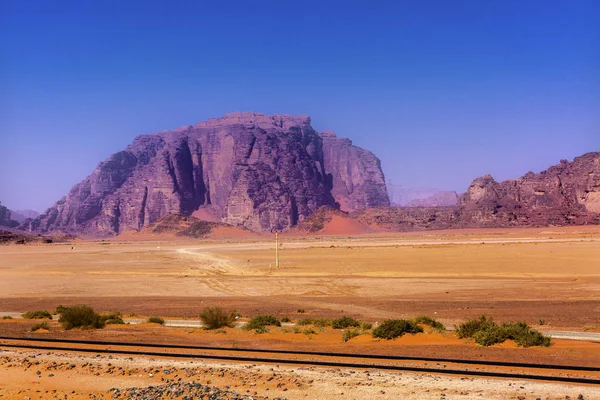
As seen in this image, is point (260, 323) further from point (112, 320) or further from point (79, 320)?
point (79, 320)

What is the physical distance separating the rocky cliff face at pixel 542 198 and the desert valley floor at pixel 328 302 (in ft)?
233

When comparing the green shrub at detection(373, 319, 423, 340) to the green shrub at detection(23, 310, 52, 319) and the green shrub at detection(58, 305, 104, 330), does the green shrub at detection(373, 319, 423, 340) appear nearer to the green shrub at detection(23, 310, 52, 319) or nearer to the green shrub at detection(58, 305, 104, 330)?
the green shrub at detection(58, 305, 104, 330)

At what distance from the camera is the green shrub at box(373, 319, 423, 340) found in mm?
15604

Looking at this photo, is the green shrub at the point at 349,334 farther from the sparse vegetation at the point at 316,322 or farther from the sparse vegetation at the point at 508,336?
the sparse vegetation at the point at 508,336

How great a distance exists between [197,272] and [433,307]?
26350 mm

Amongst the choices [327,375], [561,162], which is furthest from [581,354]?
[561,162]

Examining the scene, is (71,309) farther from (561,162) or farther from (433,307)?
(561,162)

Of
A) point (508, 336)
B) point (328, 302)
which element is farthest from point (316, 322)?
point (328, 302)

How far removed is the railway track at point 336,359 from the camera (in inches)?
430

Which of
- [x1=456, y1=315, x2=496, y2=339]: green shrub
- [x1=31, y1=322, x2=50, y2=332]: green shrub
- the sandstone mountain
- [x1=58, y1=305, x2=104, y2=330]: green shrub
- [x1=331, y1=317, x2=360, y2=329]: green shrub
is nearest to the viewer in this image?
[x1=456, y1=315, x2=496, y2=339]: green shrub

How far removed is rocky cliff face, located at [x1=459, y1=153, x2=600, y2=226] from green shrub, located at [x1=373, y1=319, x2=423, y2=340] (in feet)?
376

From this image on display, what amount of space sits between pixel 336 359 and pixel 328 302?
13656mm

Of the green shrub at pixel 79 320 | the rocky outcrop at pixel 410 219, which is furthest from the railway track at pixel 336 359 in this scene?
the rocky outcrop at pixel 410 219

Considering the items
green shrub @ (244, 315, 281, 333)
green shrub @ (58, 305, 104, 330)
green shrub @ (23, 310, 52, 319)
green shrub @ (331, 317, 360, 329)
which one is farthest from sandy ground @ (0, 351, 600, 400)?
green shrub @ (23, 310, 52, 319)
